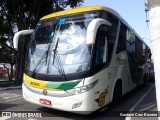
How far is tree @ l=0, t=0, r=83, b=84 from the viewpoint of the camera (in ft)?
69.2

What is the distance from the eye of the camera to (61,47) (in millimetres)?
7820

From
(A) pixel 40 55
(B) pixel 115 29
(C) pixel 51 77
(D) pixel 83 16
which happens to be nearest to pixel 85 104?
(C) pixel 51 77

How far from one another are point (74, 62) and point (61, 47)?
66 centimetres

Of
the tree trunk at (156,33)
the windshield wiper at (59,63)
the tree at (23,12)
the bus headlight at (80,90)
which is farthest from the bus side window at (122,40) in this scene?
the tree at (23,12)

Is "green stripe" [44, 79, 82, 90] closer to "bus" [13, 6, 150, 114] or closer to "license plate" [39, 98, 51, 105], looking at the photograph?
"bus" [13, 6, 150, 114]

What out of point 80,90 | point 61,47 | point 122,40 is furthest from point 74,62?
point 122,40

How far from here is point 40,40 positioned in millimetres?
8445

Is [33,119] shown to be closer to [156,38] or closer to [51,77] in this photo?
[51,77]

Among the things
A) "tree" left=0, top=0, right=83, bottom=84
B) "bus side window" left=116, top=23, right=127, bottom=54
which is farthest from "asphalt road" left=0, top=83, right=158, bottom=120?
"tree" left=0, top=0, right=83, bottom=84

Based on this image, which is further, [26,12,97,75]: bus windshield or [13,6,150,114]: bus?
[26,12,97,75]: bus windshield

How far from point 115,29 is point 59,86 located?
3.13 metres

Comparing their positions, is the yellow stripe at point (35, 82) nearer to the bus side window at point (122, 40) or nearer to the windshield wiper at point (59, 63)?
the windshield wiper at point (59, 63)

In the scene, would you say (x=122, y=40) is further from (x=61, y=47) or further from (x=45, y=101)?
(x=45, y=101)

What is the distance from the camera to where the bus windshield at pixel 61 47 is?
748 cm
